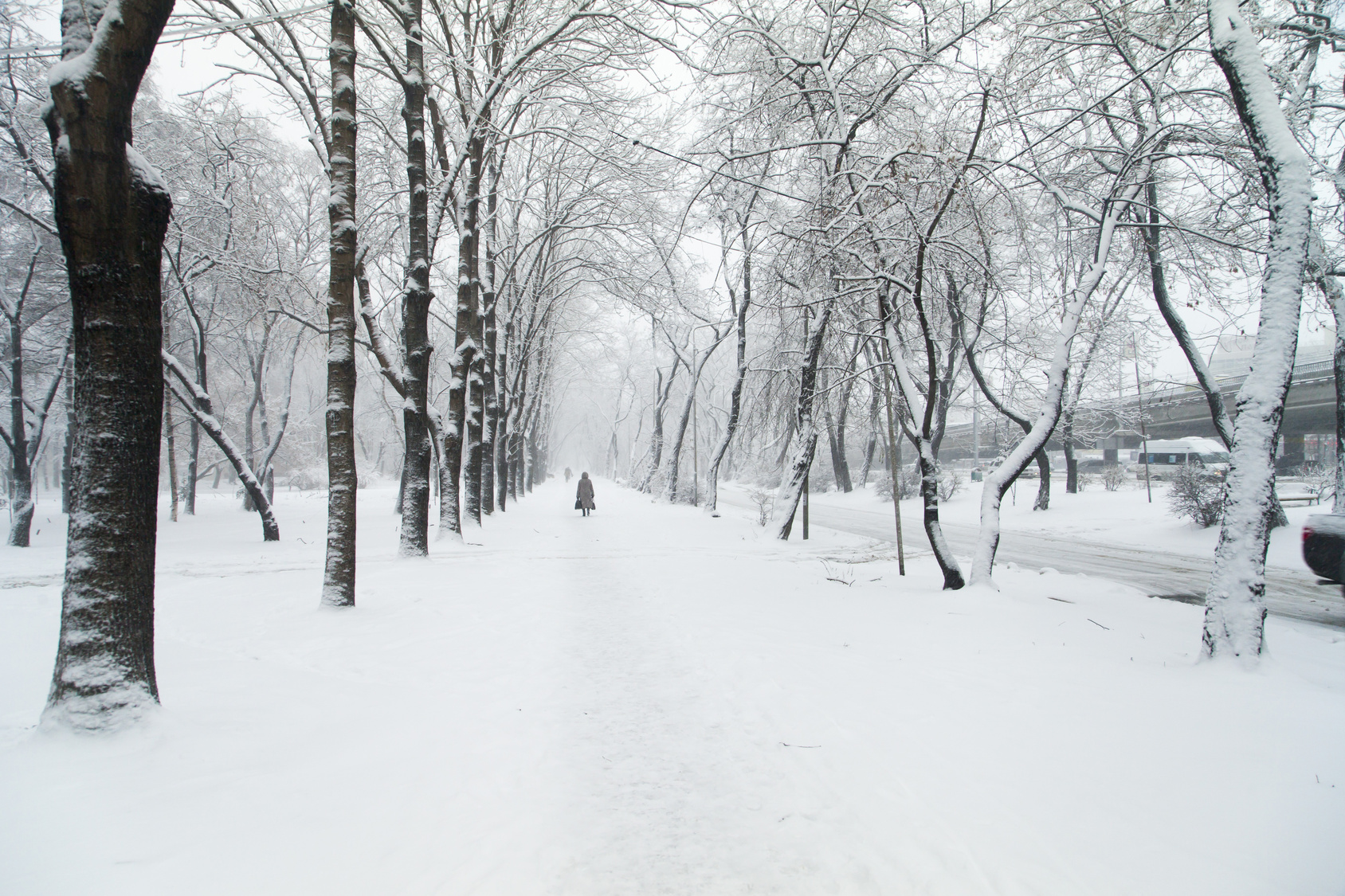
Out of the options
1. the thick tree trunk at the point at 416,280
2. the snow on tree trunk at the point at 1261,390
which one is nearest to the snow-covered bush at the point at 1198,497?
the snow on tree trunk at the point at 1261,390

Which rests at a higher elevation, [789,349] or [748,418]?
[789,349]

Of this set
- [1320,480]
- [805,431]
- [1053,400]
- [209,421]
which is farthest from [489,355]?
[1320,480]

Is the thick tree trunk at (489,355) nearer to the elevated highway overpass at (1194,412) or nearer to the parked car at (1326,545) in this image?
the parked car at (1326,545)

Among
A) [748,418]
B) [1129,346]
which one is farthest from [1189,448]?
[748,418]

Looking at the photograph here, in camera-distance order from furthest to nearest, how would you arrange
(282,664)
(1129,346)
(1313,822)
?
(1129,346) < (282,664) < (1313,822)

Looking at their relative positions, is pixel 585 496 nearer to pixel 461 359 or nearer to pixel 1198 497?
pixel 461 359

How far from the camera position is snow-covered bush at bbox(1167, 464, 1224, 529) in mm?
13966

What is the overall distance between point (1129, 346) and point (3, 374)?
A: 109ft

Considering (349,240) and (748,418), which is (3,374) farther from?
(748,418)

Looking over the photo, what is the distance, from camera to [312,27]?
9.80m

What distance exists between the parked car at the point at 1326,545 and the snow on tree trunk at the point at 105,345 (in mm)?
11391

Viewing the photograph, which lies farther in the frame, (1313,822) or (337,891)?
(1313,822)

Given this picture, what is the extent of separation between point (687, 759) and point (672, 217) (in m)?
14.3

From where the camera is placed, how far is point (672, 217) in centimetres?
1559
